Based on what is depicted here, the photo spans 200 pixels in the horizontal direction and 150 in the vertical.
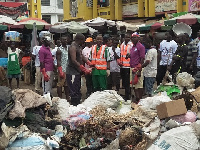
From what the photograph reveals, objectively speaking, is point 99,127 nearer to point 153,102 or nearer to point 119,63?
point 153,102

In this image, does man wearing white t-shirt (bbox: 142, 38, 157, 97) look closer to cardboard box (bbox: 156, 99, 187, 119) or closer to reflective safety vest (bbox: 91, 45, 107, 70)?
reflective safety vest (bbox: 91, 45, 107, 70)

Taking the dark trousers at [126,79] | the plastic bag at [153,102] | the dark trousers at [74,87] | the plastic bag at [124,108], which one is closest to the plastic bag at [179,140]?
the plastic bag at [153,102]

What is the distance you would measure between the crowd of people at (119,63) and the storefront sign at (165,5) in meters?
13.6

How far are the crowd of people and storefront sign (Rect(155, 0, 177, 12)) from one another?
13561 mm

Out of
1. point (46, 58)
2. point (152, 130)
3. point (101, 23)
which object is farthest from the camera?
point (101, 23)

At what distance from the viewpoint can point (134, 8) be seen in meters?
24.7

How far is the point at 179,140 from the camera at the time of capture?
416 cm

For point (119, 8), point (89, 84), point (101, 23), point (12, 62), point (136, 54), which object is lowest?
point (89, 84)

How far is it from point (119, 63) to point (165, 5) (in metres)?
14.9

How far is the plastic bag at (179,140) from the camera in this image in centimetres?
412

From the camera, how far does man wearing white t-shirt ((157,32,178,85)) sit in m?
8.66

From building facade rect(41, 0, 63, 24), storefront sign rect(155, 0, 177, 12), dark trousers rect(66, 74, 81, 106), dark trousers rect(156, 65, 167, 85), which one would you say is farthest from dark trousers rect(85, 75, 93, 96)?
building facade rect(41, 0, 63, 24)

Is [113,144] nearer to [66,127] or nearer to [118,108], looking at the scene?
[66,127]

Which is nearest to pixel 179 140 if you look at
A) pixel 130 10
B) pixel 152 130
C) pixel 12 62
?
pixel 152 130
